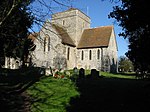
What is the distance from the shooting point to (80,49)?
5569 centimetres

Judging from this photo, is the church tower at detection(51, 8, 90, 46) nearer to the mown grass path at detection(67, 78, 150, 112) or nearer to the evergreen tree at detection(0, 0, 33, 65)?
the evergreen tree at detection(0, 0, 33, 65)

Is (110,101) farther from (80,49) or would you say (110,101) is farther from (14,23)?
(80,49)

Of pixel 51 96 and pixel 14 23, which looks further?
pixel 51 96

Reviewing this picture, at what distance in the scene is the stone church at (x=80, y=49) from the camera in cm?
5191

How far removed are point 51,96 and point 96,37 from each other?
38.9 m

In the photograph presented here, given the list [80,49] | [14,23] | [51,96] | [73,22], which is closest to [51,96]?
[51,96]

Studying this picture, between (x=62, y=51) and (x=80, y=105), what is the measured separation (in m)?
36.8

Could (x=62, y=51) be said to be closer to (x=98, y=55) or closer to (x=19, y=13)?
(x=98, y=55)

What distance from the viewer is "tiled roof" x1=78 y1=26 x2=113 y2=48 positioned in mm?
53000

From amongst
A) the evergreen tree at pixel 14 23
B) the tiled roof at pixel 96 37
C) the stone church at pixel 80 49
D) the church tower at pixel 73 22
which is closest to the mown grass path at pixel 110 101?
the evergreen tree at pixel 14 23

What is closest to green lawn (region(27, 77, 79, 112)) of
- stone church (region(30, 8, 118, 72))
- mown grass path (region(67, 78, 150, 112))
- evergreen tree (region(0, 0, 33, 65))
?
mown grass path (region(67, 78, 150, 112))

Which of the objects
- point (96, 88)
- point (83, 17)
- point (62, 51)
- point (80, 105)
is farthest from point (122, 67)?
point (80, 105)

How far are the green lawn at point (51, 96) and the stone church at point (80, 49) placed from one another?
3049cm

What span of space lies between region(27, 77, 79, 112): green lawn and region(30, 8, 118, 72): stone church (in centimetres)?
3049
